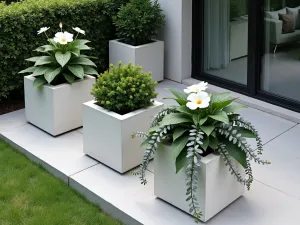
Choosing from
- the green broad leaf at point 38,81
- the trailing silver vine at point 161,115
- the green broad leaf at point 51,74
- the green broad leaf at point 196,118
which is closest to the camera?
the green broad leaf at point 196,118

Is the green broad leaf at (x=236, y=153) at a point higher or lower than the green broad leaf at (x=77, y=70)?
lower

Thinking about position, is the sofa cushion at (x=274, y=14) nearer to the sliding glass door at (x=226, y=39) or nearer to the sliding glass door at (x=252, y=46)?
the sliding glass door at (x=252, y=46)

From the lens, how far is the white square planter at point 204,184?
3840mm

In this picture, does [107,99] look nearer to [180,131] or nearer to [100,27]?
[180,131]

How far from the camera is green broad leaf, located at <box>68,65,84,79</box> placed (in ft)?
17.5

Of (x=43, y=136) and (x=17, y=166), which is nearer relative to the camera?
(x=17, y=166)

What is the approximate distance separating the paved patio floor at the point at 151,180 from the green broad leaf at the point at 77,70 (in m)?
0.58

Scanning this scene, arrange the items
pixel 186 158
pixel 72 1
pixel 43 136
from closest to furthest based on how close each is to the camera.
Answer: pixel 186 158 < pixel 43 136 < pixel 72 1

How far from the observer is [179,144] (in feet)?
12.6

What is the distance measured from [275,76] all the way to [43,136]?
258 cm

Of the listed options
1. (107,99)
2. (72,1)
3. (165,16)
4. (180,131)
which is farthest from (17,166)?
(165,16)

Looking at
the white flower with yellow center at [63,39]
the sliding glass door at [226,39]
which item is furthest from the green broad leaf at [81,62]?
the sliding glass door at [226,39]

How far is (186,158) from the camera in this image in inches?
150

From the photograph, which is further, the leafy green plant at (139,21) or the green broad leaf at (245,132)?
the leafy green plant at (139,21)
